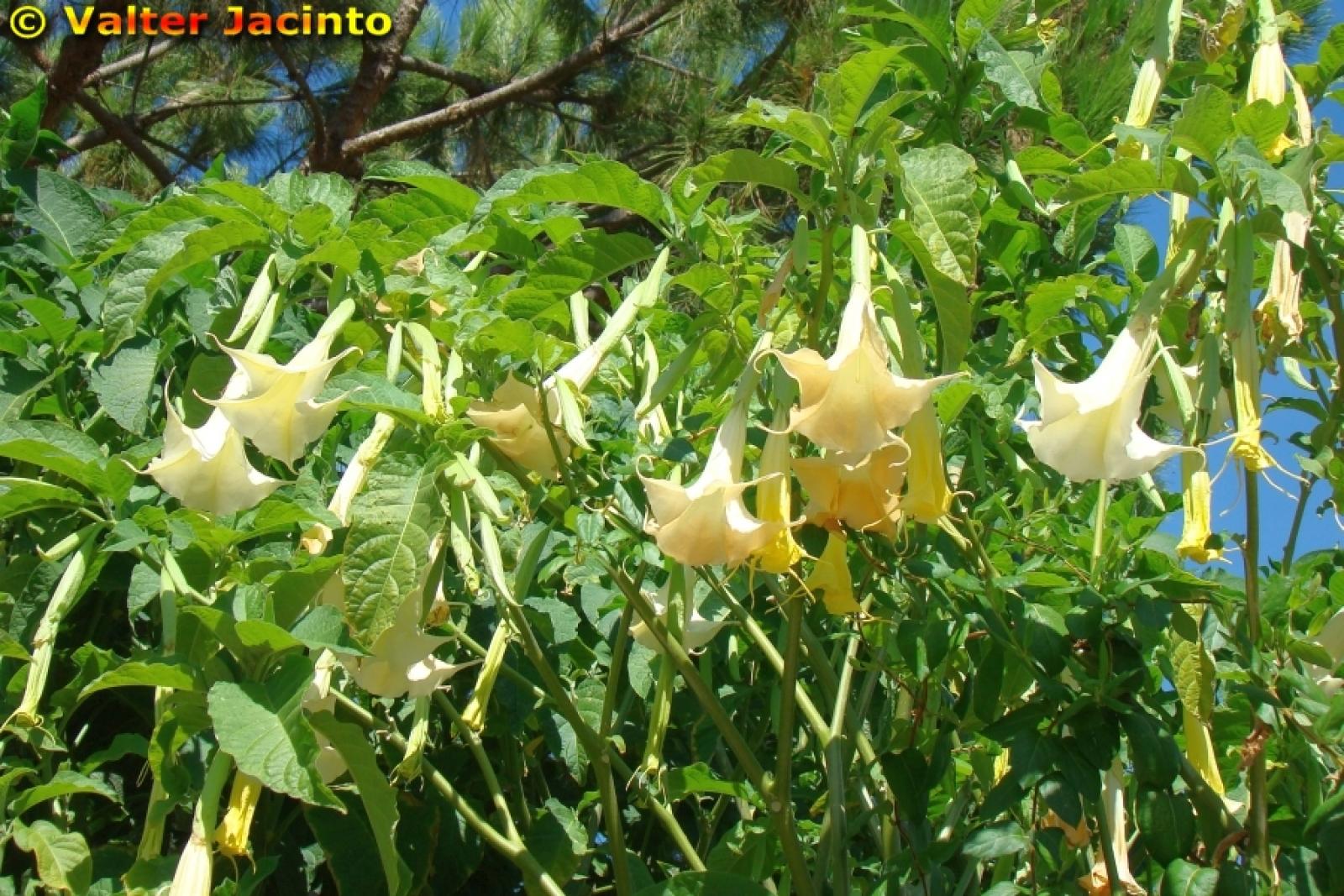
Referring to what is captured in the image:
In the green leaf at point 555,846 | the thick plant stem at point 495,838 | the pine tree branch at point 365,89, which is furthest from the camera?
the pine tree branch at point 365,89

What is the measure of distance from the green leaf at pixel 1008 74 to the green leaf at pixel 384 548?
75cm

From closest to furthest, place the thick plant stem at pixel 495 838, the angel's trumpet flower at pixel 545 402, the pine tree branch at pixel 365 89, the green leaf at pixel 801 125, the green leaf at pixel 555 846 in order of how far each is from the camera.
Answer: the green leaf at pixel 801 125 → the angel's trumpet flower at pixel 545 402 → the thick plant stem at pixel 495 838 → the green leaf at pixel 555 846 → the pine tree branch at pixel 365 89

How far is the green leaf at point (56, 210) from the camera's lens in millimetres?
1891

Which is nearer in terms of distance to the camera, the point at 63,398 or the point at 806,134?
the point at 806,134

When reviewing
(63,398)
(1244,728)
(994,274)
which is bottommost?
(1244,728)

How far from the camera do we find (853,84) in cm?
106

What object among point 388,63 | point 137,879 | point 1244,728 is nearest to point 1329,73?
point 1244,728

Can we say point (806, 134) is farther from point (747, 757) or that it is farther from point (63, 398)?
point (63, 398)

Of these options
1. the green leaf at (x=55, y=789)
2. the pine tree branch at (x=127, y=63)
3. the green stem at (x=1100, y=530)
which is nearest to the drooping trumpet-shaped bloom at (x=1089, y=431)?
the green stem at (x=1100, y=530)

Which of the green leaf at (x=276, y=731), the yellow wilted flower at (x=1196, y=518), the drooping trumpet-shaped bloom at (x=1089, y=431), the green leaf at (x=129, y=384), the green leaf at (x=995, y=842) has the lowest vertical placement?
the green leaf at (x=995, y=842)

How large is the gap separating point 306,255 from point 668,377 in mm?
356

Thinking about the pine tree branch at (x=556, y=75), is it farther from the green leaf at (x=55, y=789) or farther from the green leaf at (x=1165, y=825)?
the green leaf at (x=1165, y=825)

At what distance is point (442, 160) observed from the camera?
7.17 m

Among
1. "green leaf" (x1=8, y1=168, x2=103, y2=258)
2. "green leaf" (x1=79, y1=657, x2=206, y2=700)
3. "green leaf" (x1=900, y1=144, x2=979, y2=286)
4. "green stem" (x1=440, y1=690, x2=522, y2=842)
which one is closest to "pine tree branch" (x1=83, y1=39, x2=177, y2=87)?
"green leaf" (x1=8, y1=168, x2=103, y2=258)
